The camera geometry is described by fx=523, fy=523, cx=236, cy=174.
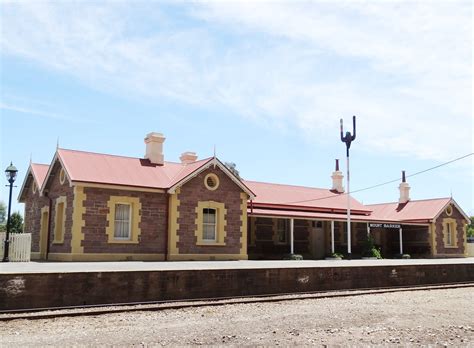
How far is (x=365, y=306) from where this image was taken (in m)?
12.0

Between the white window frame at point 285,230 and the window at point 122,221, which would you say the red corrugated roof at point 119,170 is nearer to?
the window at point 122,221

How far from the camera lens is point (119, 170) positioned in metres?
21.8

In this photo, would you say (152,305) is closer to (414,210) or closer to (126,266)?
(126,266)

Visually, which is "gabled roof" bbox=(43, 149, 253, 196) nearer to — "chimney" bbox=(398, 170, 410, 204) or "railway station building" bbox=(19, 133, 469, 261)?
"railway station building" bbox=(19, 133, 469, 261)

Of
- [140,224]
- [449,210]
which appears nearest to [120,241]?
[140,224]

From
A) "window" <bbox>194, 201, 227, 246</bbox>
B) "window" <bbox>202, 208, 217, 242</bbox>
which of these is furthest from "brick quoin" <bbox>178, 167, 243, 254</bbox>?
"window" <bbox>202, 208, 217, 242</bbox>

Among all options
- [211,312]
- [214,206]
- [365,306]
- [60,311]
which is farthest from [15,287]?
[214,206]

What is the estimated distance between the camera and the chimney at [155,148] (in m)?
24.2

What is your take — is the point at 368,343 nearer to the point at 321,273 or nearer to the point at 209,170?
the point at 321,273

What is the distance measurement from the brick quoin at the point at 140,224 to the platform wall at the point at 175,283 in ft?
27.0

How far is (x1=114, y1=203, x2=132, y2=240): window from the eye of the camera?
67.1ft

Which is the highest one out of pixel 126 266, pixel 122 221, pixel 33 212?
pixel 33 212

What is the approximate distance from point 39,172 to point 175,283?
14.9m

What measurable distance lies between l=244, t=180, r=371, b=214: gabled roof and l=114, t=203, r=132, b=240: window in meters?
8.42
